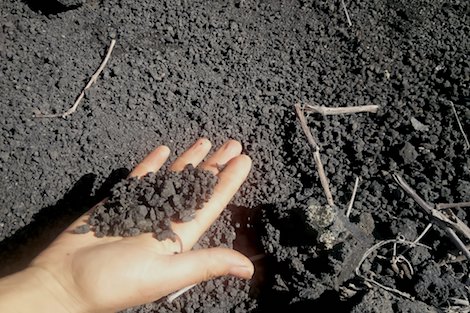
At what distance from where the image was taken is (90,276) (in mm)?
1933

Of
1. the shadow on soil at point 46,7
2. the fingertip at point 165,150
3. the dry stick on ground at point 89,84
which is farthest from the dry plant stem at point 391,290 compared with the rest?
the shadow on soil at point 46,7

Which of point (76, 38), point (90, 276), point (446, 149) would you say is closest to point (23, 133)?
point (76, 38)

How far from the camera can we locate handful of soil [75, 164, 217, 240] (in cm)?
212

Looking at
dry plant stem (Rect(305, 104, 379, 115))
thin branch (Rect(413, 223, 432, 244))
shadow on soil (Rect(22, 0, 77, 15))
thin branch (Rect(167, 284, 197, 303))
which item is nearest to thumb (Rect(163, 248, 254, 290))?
thin branch (Rect(167, 284, 197, 303))

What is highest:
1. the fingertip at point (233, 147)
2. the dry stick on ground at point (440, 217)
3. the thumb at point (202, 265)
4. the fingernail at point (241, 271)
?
the fingertip at point (233, 147)

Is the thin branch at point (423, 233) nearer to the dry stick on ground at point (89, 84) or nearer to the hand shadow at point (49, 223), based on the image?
the hand shadow at point (49, 223)

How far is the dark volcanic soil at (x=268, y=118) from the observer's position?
2246 millimetres

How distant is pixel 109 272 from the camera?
75.2 inches

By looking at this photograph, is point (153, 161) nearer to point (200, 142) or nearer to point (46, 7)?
point (200, 142)

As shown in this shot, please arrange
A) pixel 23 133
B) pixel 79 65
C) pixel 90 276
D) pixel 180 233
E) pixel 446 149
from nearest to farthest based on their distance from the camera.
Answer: pixel 90 276
pixel 180 233
pixel 446 149
pixel 23 133
pixel 79 65

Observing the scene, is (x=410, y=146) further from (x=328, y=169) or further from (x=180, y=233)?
(x=180, y=233)

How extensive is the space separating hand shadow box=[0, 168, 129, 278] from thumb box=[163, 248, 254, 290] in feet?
2.63

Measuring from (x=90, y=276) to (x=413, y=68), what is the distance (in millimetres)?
2003

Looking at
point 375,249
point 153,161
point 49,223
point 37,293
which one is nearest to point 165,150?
point 153,161
